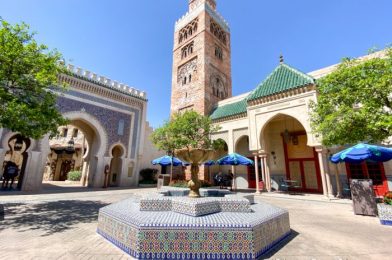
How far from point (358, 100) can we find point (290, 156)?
30.8 feet

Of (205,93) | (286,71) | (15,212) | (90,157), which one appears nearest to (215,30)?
(205,93)

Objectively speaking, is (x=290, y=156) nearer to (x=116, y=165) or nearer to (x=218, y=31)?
(x=116, y=165)

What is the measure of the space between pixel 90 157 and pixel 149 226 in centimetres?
1639

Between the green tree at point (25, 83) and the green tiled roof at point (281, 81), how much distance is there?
1305 centimetres

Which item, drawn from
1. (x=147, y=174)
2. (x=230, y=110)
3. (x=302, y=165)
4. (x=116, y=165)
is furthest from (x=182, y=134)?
(x=302, y=165)

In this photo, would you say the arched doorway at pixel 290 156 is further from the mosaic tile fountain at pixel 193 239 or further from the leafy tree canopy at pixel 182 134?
the mosaic tile fountain at pixel 193 239

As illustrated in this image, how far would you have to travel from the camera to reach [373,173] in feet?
38.5

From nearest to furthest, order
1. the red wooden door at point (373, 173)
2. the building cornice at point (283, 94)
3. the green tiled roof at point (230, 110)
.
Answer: the red wooden door at point (373, 173), the building cornice at point (283, 94), the green tiled roof at point (230, 110)

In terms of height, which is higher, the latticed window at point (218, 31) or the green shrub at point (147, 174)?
the latticed window at point (218, 31)

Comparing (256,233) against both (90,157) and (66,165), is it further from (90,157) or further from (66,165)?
(66,165)

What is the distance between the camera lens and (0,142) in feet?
37.7

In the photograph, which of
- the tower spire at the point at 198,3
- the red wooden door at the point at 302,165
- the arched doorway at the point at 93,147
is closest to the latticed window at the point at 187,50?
the tower spire at the point at 198,3

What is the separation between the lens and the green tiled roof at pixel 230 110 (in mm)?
17527

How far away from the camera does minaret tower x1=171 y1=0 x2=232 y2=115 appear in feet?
71.4
